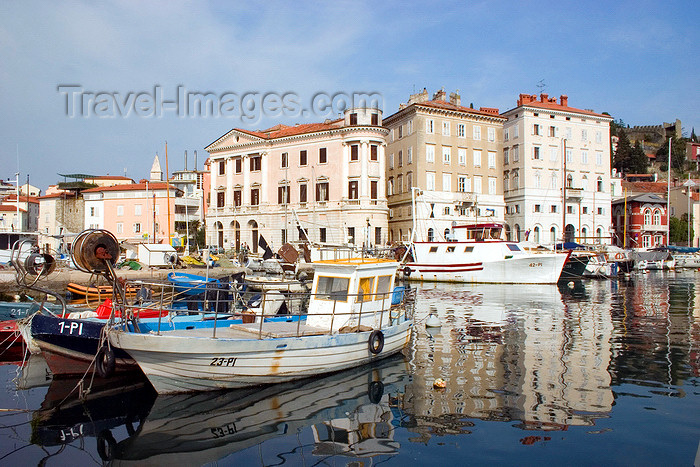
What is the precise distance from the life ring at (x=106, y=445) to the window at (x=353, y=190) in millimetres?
42745

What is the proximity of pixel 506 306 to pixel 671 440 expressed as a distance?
1766 cm

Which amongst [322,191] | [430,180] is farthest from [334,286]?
[430,180]

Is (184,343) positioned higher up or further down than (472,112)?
further down

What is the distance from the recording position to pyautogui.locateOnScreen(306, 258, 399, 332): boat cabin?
535 inches

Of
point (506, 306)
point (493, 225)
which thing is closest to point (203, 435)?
point (506, 306)

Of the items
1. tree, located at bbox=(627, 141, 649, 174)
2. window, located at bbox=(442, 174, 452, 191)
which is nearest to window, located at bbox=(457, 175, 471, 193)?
window, located at bbox=(442, 174, 452, 191)

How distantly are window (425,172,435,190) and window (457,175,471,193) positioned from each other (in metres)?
3.46

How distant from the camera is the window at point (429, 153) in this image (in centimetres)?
5525

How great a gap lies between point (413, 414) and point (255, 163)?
49037 millimetres

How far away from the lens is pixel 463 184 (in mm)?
57750

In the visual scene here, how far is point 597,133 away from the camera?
207 ft

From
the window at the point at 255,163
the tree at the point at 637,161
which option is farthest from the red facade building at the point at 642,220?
the window at the point at 255,163

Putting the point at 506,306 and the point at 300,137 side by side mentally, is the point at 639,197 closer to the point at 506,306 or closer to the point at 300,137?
the point at 300,137

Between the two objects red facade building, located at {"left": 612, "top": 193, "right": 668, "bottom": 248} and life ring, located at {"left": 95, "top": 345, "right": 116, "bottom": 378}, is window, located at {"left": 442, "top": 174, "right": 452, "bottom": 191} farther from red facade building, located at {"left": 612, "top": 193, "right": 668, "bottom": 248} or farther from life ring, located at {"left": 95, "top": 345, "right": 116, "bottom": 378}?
life ring, located at {"left": 95, "top": 345, "right": 116, "bottom": 378}
